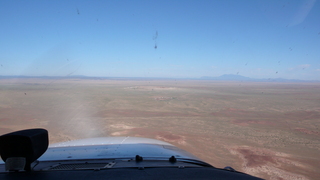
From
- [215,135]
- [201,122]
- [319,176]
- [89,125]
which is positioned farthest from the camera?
[201,122]

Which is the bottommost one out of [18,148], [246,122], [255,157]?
[246,122]

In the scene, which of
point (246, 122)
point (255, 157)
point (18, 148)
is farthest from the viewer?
point (246, 122)

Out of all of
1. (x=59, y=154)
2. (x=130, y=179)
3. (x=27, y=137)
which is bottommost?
(x=59, y=154)

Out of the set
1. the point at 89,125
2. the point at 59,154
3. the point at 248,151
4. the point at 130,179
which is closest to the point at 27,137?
the point at 130,179

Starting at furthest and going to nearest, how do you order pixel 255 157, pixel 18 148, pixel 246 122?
pixel 246 122 < pixel 255 157 < pixel 18 148

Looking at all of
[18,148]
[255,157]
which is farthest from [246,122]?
[18,148]

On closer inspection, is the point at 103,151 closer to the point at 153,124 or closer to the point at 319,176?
the point at 319,176

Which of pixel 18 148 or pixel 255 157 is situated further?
pixel 255 157

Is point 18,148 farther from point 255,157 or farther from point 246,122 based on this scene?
point 246,122

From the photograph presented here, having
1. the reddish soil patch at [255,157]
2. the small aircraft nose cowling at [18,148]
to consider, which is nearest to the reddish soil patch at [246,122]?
the reddish soil patch at [255,157]

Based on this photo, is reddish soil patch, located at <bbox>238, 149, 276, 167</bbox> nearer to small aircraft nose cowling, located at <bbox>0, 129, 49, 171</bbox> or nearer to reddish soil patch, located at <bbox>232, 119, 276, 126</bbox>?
reddish soil patch, located at <bbox>232, 119, 276, 126</bbox>

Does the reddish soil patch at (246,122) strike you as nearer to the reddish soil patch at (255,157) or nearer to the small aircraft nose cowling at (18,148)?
the reddish soil patch at (255,157)
